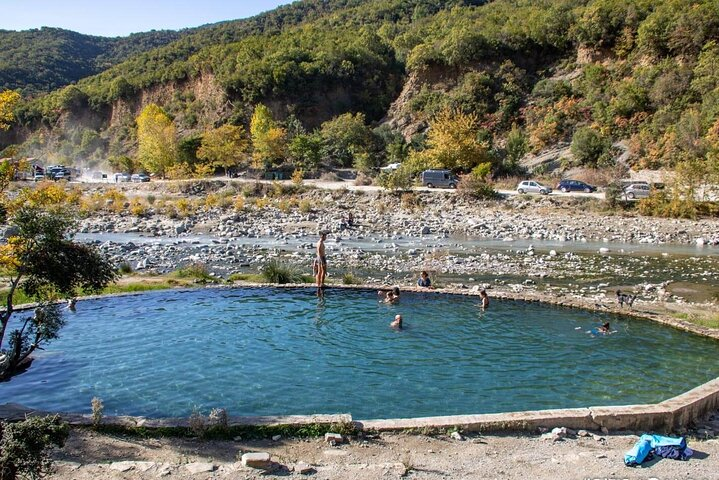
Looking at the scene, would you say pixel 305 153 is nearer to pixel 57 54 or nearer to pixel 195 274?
pixel 195 274

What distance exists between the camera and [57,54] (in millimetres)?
139875

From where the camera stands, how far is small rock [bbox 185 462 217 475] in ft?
23.9

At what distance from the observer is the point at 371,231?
3653 centimetres

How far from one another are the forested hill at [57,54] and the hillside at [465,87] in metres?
20.0

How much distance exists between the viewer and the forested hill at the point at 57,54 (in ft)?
407

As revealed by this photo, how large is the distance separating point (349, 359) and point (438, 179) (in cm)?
3929

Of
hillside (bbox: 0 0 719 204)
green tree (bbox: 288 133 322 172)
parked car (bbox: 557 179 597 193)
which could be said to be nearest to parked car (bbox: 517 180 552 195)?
parked car (bbox: 557 179 597 193)

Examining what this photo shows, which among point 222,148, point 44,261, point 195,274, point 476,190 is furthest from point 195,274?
point 222,148

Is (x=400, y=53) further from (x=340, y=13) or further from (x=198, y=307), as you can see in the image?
(x=198, y=307)

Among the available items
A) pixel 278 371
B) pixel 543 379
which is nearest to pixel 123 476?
pixel 278 371

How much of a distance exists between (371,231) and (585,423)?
1101 inches

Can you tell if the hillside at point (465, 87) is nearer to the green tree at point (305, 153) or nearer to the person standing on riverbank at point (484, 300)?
the green tree at point (305, 153)

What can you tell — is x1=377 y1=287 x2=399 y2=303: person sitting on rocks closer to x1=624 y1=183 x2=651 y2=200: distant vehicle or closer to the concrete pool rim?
the concrete pool rim

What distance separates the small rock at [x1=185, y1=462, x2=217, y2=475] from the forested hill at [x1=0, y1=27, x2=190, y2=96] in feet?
422
